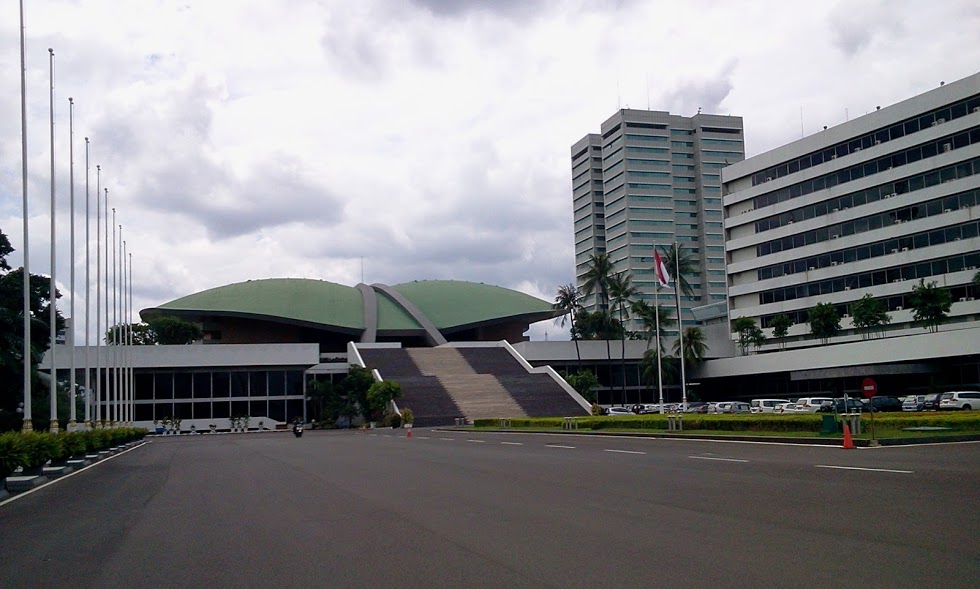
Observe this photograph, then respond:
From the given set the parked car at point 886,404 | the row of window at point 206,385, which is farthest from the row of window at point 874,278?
the row of window at point 206,385

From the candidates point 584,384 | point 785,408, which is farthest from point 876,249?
point 584,384

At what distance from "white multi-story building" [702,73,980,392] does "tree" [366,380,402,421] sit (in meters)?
29.3

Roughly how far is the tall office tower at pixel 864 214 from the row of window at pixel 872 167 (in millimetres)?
79

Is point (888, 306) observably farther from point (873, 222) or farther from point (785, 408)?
point (785, 408)

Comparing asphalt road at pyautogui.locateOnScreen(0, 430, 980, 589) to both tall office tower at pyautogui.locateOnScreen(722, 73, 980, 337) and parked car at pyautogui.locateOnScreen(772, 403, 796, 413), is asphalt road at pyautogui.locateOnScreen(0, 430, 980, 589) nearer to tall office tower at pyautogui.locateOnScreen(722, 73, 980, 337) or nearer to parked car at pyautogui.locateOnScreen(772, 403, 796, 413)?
parked car at pyautogui.locateOnScreen(772, 403, 796, 413)

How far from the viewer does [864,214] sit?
67188 millimetres

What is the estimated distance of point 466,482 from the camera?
623 inches

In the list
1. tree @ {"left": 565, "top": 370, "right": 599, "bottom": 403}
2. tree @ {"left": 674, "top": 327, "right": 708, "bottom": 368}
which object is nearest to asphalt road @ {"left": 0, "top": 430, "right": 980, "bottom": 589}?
tree @ {"left": 565, "top": 370, "right": 599, "bottom": 403}

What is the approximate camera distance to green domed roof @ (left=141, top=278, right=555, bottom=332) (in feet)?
286

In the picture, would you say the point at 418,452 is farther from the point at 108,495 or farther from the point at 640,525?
the point at 640,525

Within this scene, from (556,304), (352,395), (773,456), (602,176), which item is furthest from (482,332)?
(773,456)

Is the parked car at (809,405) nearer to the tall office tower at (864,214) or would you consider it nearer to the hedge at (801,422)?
the tall office tower at (864,214)

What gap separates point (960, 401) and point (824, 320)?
18.9 metres

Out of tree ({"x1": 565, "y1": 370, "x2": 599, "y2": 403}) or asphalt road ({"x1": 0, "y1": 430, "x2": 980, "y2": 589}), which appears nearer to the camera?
asphalt road ({"x1": 0, "y1": 430, "x2": 980, "y2": 589})
